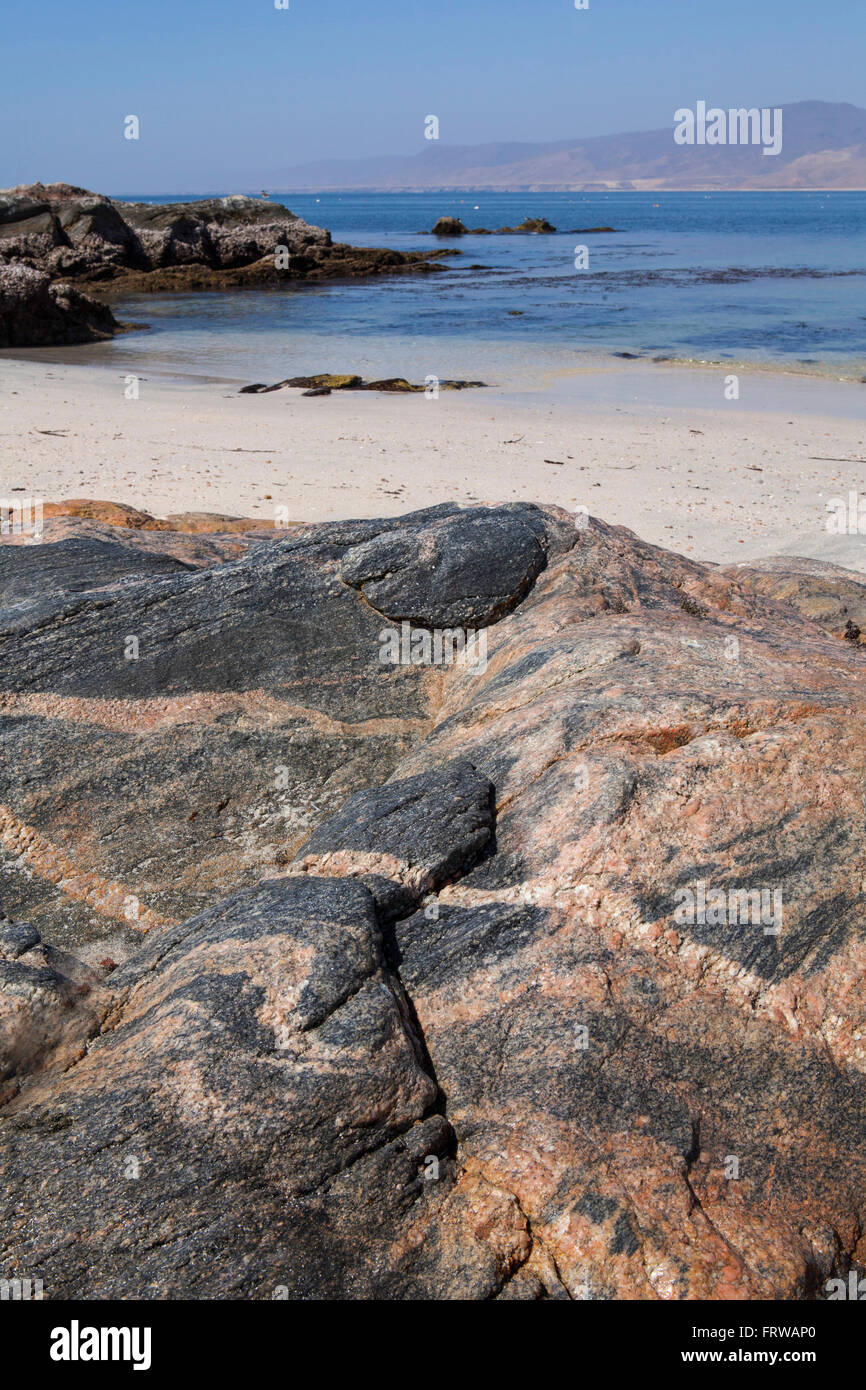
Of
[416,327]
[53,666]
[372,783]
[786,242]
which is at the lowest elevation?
[372,783]

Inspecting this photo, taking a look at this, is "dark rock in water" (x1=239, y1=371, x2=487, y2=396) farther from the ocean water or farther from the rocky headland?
the rocky headland

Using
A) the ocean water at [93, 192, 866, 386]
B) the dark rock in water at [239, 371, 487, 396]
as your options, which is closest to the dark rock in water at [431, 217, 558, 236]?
the ocean water at [93, 192, 866, 386]

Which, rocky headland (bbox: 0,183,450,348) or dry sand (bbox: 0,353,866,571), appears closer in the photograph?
dry sand (bbox: 0,353,866,571)

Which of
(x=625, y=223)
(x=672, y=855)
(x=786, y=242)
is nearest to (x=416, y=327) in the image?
(x=672, y=855)

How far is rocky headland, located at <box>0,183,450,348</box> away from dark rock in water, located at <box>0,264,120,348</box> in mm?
26

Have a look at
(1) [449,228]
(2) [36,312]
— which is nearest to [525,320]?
(2) [36,312]

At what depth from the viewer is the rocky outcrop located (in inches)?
111

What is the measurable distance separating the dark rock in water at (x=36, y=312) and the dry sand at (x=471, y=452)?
18.1ft

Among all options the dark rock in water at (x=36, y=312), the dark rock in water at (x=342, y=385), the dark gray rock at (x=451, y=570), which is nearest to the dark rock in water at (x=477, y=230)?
the dark rock in water at (x=36, y=312)

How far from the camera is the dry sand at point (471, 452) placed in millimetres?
11969

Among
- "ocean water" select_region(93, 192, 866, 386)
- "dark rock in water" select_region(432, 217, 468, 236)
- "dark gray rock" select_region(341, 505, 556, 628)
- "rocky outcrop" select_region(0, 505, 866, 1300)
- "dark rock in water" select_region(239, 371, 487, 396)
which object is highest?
"dark rock in water" select_region(432, 217, 468, 236)
